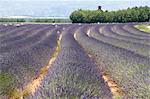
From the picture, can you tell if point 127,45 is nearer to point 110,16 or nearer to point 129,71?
point 129,71

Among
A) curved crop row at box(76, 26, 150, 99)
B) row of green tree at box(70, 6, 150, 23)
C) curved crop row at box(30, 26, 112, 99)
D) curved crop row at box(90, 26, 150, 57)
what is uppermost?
curved crop row at box(30, 26, 112, 99)

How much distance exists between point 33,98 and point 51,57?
1188 cm

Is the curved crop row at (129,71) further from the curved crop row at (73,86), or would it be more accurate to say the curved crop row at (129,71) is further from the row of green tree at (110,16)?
the row of green tree at (110,16)

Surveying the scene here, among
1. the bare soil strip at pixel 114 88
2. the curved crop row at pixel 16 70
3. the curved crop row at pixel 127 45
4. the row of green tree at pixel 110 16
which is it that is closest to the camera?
the curved crop row at pixel 16 70

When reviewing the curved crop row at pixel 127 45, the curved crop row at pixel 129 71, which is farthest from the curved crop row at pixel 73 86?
the curved crop row at pixel 127 45

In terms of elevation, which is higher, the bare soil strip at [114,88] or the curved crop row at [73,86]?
the curved crop row at [73,86]

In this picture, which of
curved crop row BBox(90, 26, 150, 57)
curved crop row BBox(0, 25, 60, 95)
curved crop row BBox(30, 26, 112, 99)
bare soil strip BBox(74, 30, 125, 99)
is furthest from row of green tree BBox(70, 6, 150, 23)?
curved crop row BBox(30, 26, 112, 99)

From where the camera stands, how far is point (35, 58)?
49.7 feet

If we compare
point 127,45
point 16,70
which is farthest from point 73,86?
point 127,45

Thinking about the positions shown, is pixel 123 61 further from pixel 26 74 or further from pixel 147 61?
pixel 26 74

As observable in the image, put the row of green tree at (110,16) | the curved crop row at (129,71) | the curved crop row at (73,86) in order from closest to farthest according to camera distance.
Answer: the curved crop row at (73,86) → the curved crop row at (129,71) → the row of green tree at (110,16)

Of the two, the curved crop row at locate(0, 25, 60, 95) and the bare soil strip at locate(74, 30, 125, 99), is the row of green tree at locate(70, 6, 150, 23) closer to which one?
the curved crop row at locate(0, 25, 60, 95)

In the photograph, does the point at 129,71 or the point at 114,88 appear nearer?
the point at 129,71

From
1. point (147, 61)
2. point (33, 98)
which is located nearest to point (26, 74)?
point (147, 61)
